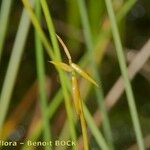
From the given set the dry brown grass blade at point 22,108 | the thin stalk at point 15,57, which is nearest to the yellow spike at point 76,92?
the thin stalk at point 15,57

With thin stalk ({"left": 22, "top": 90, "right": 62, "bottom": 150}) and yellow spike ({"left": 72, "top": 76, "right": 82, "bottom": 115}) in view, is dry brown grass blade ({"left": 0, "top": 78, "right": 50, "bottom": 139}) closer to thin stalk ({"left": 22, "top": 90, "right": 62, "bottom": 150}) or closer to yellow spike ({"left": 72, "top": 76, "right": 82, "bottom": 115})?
thin stalk ({"left": 22, "top": 90, "right": 62, "bottom": 150})

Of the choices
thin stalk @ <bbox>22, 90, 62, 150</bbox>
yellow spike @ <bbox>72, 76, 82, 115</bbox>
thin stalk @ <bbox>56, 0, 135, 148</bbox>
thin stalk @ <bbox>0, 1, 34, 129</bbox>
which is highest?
thin stalk @ <bbox>56, 0, 135, 148</bbox>

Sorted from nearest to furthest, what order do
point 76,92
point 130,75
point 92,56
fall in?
point 76,92 → point 92,56 → point 130,75

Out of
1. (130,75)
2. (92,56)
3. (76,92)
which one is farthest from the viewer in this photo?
(130,75)

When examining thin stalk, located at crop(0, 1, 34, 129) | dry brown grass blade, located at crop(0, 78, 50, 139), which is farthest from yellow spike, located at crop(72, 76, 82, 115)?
dry brown grass blade, located at crop(0, 78, 50, 139)

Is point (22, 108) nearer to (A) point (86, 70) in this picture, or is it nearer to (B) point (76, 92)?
(A) point (86, 70)

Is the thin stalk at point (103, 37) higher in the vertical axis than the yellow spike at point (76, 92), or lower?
higher

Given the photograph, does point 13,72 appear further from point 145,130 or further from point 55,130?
point 145,130

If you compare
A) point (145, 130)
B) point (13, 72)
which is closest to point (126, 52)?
point (145, 130)

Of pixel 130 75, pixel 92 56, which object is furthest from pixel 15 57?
pixel 130 75

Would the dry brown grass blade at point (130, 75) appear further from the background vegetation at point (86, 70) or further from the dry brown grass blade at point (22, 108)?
the dry brown grass blade at point (22, 108)
